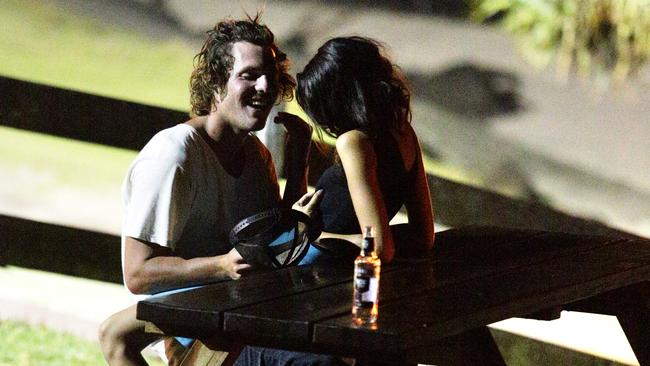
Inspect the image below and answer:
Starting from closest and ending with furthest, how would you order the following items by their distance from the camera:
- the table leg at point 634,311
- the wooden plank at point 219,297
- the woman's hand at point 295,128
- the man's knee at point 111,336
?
the wooden plank at point 219,297
the man's knee at point 111,336
the woman's hand at point 295,128
the table leg at point 634,311

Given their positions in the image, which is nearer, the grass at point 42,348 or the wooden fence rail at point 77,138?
the grass at point 42,348

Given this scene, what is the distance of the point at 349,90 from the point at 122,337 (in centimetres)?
102

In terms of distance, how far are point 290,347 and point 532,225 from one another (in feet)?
9.02

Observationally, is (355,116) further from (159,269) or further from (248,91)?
(159,269)

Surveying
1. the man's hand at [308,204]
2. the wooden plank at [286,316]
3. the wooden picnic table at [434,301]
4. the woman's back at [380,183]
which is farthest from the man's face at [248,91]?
the wooden plank at [286,316]

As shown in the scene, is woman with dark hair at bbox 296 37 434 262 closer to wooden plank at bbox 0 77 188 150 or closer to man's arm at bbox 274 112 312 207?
man's arm at bbox 274 112 312 207

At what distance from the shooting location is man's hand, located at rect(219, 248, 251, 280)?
3.40 m

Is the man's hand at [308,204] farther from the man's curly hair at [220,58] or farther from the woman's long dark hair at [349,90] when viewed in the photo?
the man's curly hair at [220,58]

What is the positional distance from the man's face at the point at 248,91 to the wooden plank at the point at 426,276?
27.5 inches

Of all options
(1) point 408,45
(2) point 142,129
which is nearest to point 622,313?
(1) point 408,45

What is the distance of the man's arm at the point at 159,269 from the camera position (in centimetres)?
350

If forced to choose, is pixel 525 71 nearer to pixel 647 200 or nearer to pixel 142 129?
pixel 647 200

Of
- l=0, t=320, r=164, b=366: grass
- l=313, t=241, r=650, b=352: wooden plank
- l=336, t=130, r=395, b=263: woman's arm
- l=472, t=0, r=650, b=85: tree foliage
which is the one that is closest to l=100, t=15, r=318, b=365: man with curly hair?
l=336, t=130, r=395, b=263: woman's arm

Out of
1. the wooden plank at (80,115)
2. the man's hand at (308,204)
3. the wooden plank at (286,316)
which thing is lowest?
the wooden plank at (286,316)
